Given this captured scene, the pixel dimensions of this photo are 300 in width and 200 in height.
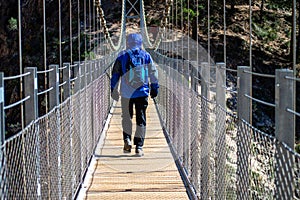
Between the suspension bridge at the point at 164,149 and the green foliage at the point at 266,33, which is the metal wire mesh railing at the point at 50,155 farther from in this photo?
the green foliage at the point at 266,33

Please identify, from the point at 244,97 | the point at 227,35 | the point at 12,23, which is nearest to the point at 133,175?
the point at 244,97

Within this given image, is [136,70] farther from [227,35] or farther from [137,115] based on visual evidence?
[227,35]

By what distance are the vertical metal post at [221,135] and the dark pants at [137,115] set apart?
174 centimetres

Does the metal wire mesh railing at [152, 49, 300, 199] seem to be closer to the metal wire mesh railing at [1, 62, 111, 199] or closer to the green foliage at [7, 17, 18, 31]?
the metal wire mesh railing at [1, 62, 111, 199]

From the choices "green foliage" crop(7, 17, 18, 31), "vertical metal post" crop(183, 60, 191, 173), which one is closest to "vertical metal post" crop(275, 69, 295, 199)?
"vertical metal post" crop(183, 60, 191, 173)

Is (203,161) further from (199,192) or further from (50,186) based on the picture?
(50,186)

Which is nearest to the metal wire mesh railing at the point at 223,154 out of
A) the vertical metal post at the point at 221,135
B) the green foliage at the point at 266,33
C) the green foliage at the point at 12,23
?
the vertical metal post at the point at 221,135

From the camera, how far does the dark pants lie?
165 inches

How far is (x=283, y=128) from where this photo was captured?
1.38 metres

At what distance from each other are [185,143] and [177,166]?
0.45 meters

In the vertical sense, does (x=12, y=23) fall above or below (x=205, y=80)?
above

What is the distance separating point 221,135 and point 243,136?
48 centimetres

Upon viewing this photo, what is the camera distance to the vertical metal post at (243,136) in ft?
5.93

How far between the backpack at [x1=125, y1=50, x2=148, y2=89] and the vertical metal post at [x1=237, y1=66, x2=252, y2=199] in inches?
83.1
